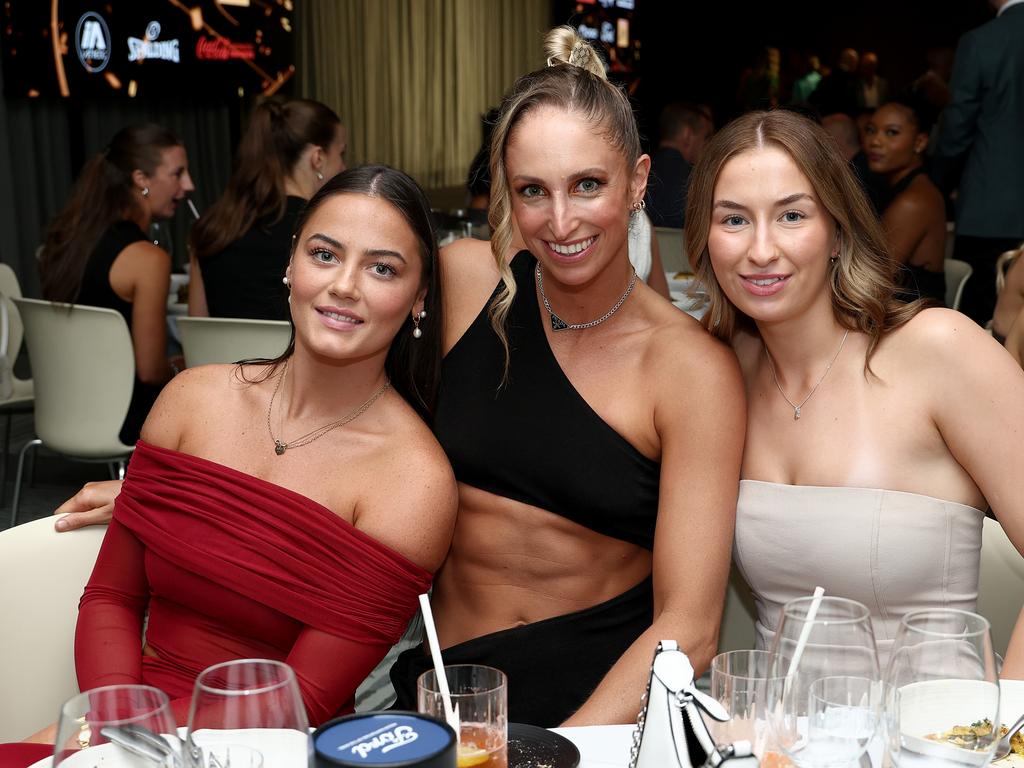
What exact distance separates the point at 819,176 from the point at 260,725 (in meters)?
1.33

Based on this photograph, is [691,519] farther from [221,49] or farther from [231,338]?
[221,49]

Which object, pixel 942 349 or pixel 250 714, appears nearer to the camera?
pixel 250 714

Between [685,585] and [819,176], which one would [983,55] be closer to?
[819,176]

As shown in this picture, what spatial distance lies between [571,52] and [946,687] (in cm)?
140

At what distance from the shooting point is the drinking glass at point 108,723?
91 centimetres

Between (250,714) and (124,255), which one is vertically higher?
(250,714)

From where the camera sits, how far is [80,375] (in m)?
4.23

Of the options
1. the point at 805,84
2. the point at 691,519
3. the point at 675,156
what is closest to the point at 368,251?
the point at 691,519

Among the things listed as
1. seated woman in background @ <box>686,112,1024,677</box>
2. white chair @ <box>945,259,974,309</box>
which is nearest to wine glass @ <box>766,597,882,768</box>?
seated woman in background @ <box>686,112,1024,677</box>

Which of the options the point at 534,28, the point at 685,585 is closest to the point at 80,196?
the point at 685,585

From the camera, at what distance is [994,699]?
1069 millimetres

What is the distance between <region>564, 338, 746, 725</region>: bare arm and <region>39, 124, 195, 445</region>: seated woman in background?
297 cm

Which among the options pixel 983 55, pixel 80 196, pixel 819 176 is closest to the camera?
pixel 819 176

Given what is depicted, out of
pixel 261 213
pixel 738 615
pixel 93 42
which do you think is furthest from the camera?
pixel 93 42
